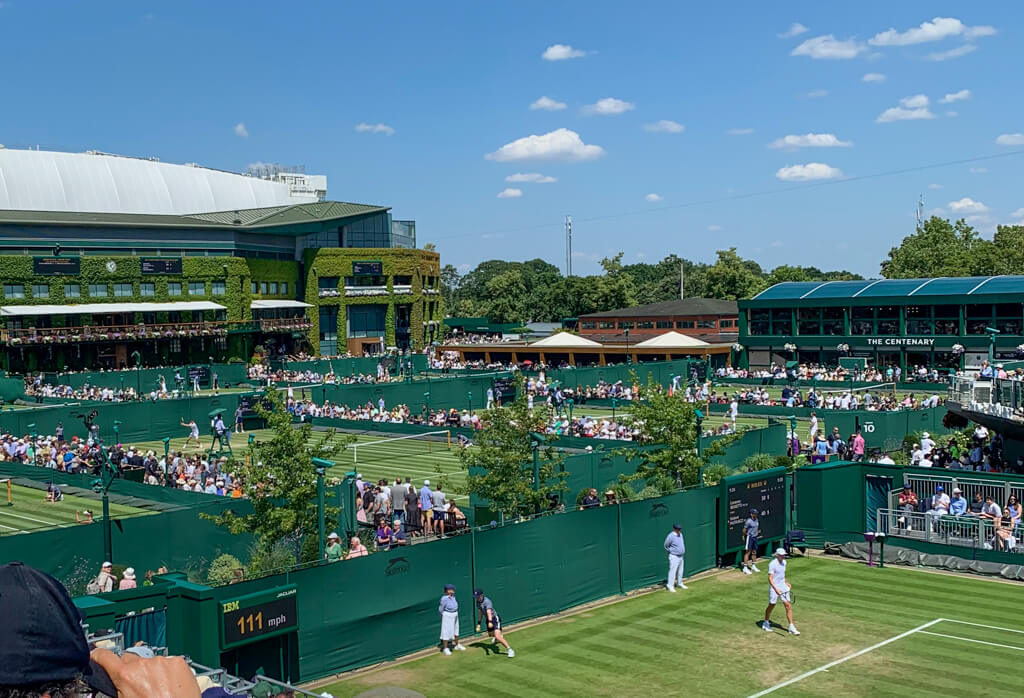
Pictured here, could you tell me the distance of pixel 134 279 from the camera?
9438 cm

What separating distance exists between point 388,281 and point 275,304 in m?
13.8

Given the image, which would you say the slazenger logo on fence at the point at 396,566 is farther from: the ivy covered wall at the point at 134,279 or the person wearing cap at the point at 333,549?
the ivy covered wall at the point at 134,279

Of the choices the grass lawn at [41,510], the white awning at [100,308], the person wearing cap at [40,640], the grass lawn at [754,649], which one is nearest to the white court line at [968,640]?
the grass lawn at [754,649]

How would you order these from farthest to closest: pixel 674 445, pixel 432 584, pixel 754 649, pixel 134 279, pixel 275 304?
pixel 275 304 < pixel 134 279 < pixel 674 445 < pixel 432 584 < pixel 754 649

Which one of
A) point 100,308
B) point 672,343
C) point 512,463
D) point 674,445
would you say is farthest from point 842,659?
point 100,308

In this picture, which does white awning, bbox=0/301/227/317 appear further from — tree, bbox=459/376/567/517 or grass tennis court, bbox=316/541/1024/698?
grass tennis court, bbox=316/541/1024/698

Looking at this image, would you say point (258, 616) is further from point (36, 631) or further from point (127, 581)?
point (36, 631)

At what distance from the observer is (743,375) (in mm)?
70750

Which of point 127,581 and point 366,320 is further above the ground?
point 366,320

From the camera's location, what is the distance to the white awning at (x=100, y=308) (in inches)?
3308

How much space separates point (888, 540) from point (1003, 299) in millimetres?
49503

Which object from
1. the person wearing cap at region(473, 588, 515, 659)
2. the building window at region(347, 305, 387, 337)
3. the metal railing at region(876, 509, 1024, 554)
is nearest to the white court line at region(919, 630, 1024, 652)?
the metal railing at region(876, 509, 1024, 554)

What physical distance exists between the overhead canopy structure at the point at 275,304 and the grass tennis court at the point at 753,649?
8164 centimetres

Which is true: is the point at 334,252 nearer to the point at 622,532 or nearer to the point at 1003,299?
the point at 1003,299
